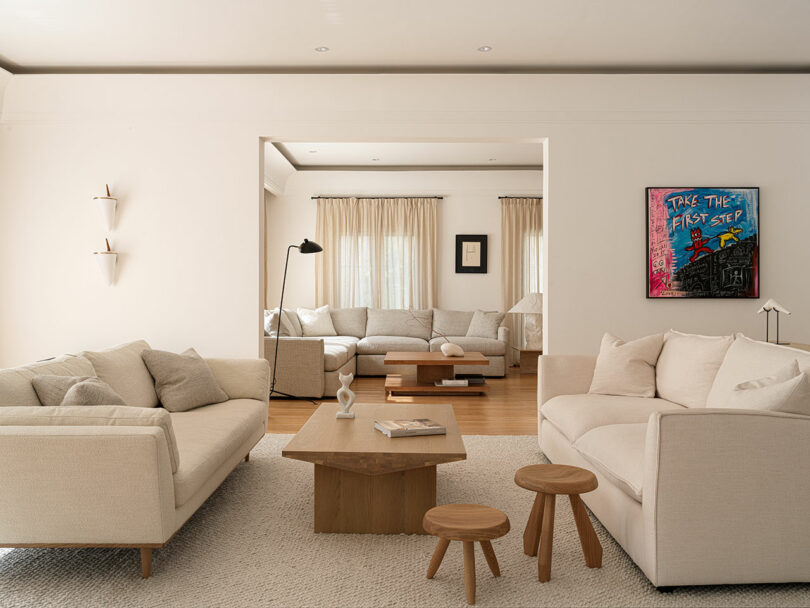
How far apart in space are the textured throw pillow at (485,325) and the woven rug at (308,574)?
5.15 metres

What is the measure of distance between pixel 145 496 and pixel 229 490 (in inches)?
47.2

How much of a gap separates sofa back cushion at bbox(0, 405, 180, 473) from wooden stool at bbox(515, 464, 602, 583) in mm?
1370

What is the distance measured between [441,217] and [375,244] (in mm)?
995

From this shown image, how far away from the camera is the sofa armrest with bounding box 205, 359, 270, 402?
13.1 feet

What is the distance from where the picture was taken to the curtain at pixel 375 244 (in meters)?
8.93

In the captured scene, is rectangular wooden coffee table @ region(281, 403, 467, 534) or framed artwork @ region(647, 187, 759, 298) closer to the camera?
rectangular wooden coffee table @ region(281, 403, 467, 534)

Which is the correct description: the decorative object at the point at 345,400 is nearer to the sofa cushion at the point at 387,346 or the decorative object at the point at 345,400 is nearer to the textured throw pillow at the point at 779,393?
the textured throw pillow at the point at 779,393

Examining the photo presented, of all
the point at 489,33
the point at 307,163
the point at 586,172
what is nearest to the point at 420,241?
the point at 307,163

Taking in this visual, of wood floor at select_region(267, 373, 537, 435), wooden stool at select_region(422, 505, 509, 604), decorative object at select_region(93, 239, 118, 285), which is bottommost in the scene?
wood floor at select_region(267, 373, 537, 435)

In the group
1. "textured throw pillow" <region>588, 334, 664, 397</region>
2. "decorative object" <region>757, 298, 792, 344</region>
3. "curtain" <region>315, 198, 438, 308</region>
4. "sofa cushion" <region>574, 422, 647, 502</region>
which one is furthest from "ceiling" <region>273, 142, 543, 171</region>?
"sofa cushion" <region>574, 422, 647, 502</region>

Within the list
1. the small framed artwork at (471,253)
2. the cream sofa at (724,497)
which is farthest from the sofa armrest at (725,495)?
the small framed artwork at (471,253)

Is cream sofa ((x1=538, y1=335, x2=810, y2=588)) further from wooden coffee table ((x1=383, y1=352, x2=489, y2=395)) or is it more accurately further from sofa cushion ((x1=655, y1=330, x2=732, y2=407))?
wooden coffee table ((x1=383, y1=352, x2=489, y2=395))

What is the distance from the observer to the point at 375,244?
29.3ft

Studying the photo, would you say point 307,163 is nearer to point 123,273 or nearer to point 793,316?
point 123,273
